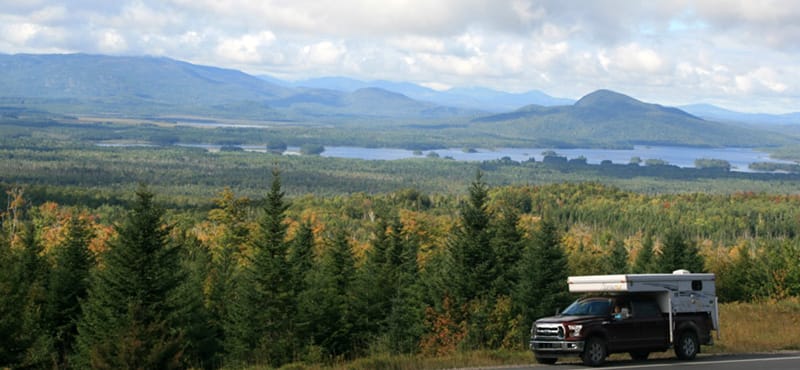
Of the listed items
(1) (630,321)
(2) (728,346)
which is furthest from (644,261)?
(1) (630,321)

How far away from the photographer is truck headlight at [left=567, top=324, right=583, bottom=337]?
2355 cm

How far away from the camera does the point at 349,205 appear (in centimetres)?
15538

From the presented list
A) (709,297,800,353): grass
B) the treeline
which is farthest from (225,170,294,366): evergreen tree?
(709,297,800,353): grass

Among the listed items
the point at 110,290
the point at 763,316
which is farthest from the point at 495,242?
the point at 110,290

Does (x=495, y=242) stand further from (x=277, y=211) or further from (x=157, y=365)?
(x=157, y=365)

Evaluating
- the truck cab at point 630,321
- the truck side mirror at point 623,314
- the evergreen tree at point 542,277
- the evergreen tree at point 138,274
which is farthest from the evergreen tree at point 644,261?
the truck side mirror at point 623,314

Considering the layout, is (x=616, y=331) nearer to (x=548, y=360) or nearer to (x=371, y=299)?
(x=548, y=360)

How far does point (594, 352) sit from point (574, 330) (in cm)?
72

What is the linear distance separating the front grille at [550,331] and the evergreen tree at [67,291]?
28.9 meters

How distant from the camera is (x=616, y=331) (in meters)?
24.1

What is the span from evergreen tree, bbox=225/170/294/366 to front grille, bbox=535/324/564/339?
22.5 m

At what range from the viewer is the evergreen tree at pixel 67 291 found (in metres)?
48.0

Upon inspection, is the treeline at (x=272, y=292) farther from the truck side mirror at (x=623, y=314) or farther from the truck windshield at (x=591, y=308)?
the truck side mirror at (x=623, y=314)

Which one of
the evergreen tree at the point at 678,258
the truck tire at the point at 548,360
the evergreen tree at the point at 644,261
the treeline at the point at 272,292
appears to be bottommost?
the evergreen tree at the point at 644,261
